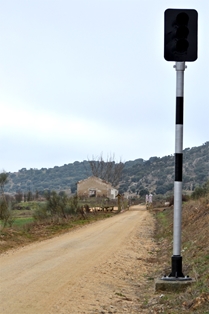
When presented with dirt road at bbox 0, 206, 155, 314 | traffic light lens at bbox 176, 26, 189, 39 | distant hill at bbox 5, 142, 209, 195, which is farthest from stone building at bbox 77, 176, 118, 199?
traffic light lens at bbox 176, 26, 189, 39

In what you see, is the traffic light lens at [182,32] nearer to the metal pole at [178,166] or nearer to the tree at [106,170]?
the metal pole at [178,166]

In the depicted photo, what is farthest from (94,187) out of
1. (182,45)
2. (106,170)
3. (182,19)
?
(182,19)

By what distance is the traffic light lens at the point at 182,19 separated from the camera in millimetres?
8828

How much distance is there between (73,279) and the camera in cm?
1138

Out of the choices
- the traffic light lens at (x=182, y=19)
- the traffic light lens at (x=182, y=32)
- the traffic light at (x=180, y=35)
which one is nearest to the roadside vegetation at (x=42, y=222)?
the traffic light at (x=180, y=35)

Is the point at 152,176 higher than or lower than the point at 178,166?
higher

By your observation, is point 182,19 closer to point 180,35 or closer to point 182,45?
point 180,35

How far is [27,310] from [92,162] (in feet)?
362

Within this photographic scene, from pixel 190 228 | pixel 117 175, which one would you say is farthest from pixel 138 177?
pixel 190 228

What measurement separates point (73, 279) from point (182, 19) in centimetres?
585

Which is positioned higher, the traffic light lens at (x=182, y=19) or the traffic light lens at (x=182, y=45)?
the traffic light lens at (x=182, y=19)

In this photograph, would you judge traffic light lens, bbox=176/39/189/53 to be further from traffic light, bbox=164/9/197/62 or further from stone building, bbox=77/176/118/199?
stone building, bbox=77/176/118/199

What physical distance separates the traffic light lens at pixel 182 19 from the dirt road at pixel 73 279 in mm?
4784

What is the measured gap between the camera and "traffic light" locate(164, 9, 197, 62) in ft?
29.0
